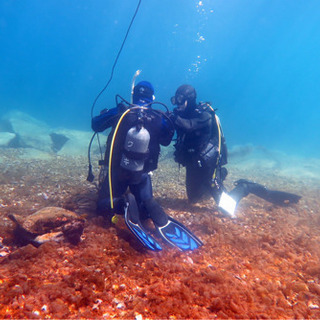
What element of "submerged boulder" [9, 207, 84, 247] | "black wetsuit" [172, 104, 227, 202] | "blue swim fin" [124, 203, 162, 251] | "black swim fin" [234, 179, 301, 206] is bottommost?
"submerged boulder" [9, 207, 84, 247]

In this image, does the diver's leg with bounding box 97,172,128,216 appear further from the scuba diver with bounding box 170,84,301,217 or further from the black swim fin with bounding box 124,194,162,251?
the scuba diver with bounding box 170,84,301,217

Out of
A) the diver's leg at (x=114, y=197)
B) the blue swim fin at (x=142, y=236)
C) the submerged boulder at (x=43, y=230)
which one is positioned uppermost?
the diver's leg at (x=114, y=197)

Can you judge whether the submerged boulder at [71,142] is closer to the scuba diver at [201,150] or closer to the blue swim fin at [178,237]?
the scuba diver at [201,150]

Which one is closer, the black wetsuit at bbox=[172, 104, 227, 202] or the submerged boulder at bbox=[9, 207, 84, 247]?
the submerged boulder at bbox=[9, 207, 84, 247]

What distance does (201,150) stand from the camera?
6.75 metres

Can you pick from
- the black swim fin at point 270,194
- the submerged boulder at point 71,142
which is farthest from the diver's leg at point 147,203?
the submerged boulder at point 71,142

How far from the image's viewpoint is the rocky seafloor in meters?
2.44

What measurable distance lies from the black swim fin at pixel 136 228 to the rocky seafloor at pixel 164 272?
0.20 m

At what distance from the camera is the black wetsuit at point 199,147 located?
6509mm

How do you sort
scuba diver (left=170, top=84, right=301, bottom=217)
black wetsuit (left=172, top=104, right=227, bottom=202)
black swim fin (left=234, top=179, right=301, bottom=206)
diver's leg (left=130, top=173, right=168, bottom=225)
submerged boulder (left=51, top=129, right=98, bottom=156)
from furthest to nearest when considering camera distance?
submerged boulder (left=51, top=129, right=98, bottom=156)
black swim fin (left=234, top=179, right=301, bottom=206)
black wetsuit (left=172, top=104, right=227, bottom=202)
scuba diver (left=170, top=84, right=301, bottom=217)
diver's leg (left=130, top=173, right=168, bottom=225)

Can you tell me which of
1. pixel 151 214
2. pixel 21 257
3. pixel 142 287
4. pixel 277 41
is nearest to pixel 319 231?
pixel 151 214

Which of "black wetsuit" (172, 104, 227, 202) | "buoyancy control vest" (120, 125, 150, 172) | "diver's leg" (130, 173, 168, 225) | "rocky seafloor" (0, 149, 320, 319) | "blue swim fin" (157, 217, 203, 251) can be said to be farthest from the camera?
"black wetsuit" (172, 104, 227, 202)

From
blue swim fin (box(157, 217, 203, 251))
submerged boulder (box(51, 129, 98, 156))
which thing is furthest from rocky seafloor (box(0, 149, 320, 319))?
submerged boulder (box(51, 129, 98, 156))

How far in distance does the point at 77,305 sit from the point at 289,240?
4993 mm
